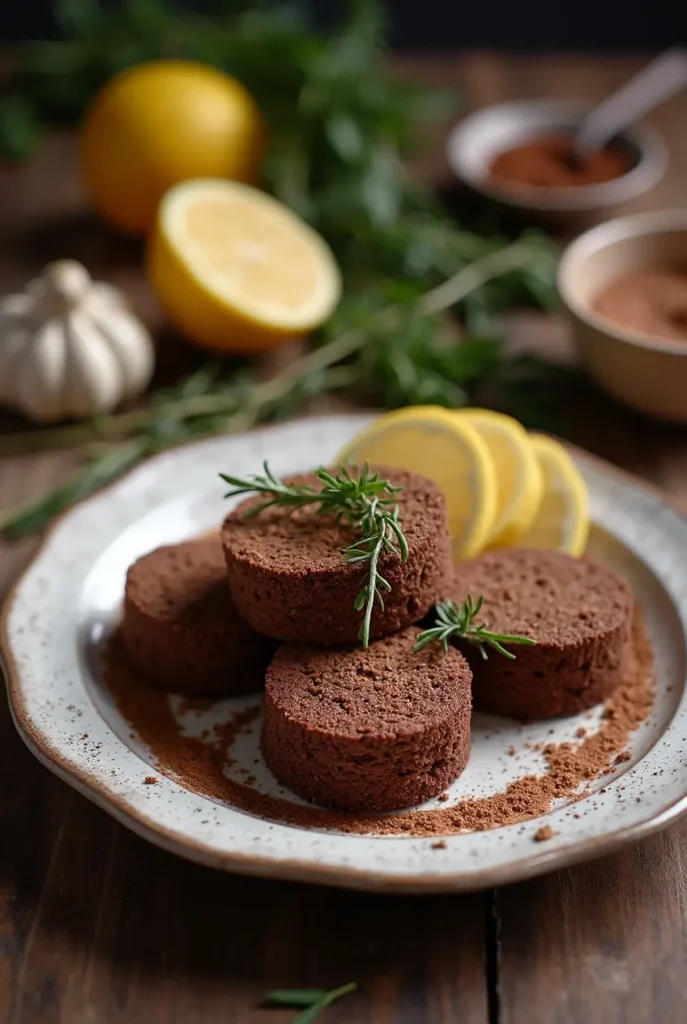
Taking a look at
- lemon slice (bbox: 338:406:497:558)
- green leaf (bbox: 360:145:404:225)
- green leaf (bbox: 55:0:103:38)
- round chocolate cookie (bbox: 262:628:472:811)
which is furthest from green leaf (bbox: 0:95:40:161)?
round chocolate cookie (bbox: 262:628:472:811)

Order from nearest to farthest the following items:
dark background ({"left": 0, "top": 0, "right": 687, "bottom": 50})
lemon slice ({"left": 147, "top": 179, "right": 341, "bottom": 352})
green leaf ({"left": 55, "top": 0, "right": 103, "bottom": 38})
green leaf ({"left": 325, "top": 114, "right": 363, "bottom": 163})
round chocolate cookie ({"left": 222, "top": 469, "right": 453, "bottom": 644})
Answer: round chocolate cookie ({"left": 222, "top": 469, "right": 453, "bottom": 644}), lemon slice ({"left": 147, "top": 179, "right": 341, "bottom": 352}), green leaf ({"left": 325, "top": 114, "right": 363, "bottom": 163}), green leaf ({"left": 55, "top": 0, "right": 103, "bottom": 38}), dark background ({"left": 0, "top": 0, "right": 687, "bottom": 50})

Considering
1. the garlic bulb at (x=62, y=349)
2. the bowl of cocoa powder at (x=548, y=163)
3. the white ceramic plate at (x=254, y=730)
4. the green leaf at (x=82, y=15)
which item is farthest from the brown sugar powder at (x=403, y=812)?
the green leaf at (x=82, y=15)

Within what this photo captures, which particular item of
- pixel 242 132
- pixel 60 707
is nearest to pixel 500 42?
pixel 242 132

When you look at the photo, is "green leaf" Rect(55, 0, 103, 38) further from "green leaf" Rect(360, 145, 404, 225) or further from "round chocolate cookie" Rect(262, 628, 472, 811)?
"round chocolate cookie" Rect(262, 628, 472, 811)

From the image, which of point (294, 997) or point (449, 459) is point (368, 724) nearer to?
point (294, 997)

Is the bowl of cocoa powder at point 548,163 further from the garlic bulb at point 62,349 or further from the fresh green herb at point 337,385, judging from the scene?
the garlic bulb at point 62,349

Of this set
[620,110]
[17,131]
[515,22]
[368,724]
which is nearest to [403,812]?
[368,724]
